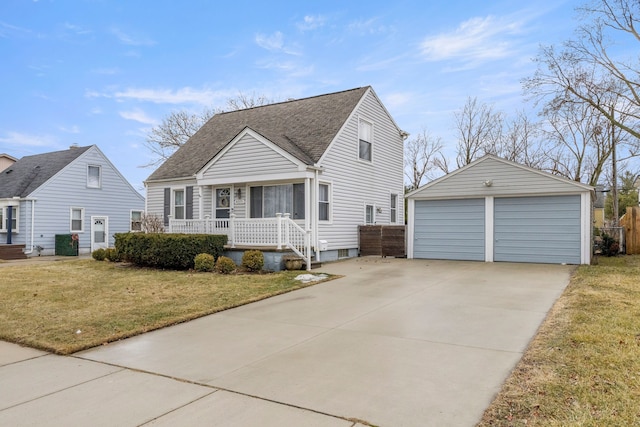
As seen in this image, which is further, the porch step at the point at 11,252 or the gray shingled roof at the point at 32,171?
the gray shingled roof at the point at 32,171

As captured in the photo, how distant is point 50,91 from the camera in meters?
18.2

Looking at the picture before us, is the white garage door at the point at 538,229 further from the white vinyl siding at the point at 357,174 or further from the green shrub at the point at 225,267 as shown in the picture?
the green shrub at the point at 225,267

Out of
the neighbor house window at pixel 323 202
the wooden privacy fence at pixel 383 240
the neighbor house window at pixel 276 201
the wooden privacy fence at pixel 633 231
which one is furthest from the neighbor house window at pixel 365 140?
the wooden privacy fence at pixel 633 231

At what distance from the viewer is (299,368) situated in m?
4.50

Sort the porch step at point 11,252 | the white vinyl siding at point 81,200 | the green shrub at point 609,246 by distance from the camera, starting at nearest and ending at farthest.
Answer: the green shrub at point 609,246
the porch step at point 11,252
the white vinyl siding at point 81,200

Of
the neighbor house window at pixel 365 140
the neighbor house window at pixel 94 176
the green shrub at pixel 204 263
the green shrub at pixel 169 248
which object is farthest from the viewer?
the neighbor house window at pixel 94 176

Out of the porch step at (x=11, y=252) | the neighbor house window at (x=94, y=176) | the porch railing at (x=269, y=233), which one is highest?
the neighbor house window at (x=94, y=176)

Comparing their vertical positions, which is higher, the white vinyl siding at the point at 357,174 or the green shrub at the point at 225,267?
the white vinyl siding at the point at 357,174

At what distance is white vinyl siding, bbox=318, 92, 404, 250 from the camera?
15.0m

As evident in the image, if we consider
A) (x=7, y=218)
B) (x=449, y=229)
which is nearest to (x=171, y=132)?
(x=7, y=218)

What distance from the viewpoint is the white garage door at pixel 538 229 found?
1285cm

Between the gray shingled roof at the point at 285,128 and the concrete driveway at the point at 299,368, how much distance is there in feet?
25.9

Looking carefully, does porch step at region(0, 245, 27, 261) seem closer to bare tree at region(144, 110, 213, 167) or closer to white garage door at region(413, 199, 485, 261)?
bare tree at region(144, 110, 213, 167)

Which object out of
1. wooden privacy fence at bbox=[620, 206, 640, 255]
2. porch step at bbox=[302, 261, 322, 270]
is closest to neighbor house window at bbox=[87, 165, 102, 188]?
porch step at bbox=[302, 261, 322, 270]
